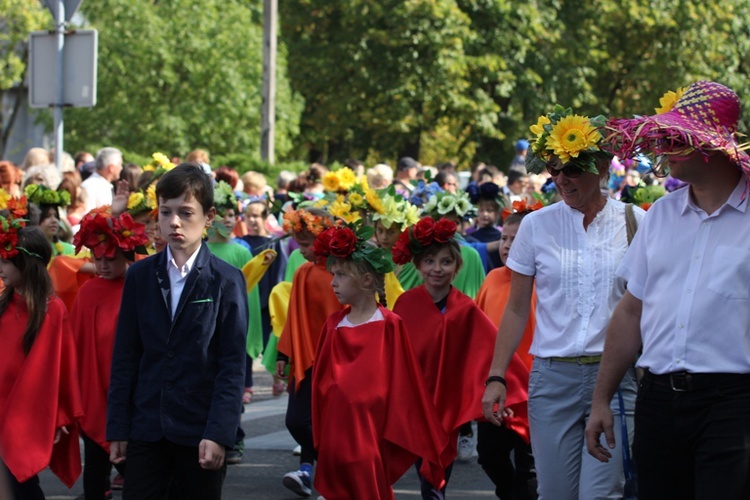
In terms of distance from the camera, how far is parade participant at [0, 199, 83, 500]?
6965mm

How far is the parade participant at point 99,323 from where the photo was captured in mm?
7535

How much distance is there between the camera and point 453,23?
31.2 m

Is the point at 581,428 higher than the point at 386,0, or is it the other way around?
the point at 386,0

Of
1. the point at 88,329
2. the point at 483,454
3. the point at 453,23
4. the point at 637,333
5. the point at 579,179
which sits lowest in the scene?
the point at 483,454

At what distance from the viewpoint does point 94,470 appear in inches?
298

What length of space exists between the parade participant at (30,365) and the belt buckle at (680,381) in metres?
3.77

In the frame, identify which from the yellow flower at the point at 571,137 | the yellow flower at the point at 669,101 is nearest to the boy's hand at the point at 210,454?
the yellow flower at the point at 571,137

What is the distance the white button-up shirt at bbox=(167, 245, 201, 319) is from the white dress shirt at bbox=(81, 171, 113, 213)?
24.2 feet

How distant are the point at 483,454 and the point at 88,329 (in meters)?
2.44

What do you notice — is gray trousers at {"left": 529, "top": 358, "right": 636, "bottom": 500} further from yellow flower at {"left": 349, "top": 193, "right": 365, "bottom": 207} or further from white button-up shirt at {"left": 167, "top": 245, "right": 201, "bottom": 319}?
yellow flower at {"left": 349, "top": 193, "right": 365, "bottom": 207}

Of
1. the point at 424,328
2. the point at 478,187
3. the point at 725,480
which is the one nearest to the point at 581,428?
the point at 725,480

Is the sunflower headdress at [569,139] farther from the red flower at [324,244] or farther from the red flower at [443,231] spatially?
the red flower at [443,231]

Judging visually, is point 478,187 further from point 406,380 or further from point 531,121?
point 531,121

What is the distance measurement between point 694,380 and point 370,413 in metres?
2.76
